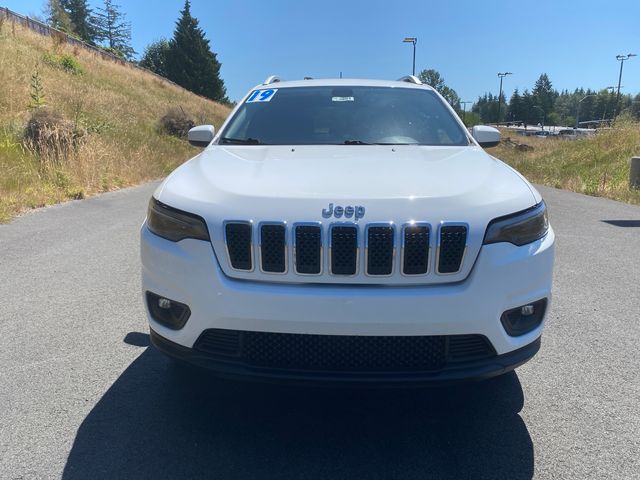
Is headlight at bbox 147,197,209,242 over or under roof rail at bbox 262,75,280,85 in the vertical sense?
under

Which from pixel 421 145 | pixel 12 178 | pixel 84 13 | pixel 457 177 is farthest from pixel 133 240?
pixel 84 13

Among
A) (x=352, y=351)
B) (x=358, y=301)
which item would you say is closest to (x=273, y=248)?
(x=358, y=301)

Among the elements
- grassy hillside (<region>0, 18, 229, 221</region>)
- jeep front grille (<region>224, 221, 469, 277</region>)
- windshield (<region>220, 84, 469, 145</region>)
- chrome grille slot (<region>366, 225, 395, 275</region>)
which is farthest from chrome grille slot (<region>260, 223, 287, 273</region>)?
grassy hillside (<region>0, 18, 229, 221</region>)

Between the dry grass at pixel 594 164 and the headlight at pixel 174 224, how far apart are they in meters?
11.9

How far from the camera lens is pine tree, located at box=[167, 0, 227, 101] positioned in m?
61.7

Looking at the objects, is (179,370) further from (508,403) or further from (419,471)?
(508,403)

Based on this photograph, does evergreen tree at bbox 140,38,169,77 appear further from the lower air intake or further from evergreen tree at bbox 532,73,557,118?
evergreen tree at bbox 532,73,557,118

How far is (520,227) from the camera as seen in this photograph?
7.86ft

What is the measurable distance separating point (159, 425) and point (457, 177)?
188 cm

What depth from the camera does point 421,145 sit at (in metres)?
3.49

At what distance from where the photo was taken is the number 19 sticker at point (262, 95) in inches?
164

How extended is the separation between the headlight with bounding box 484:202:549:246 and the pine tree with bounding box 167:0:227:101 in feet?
209

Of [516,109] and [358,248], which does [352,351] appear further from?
[516,109]

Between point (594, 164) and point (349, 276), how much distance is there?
2000 centimetres
